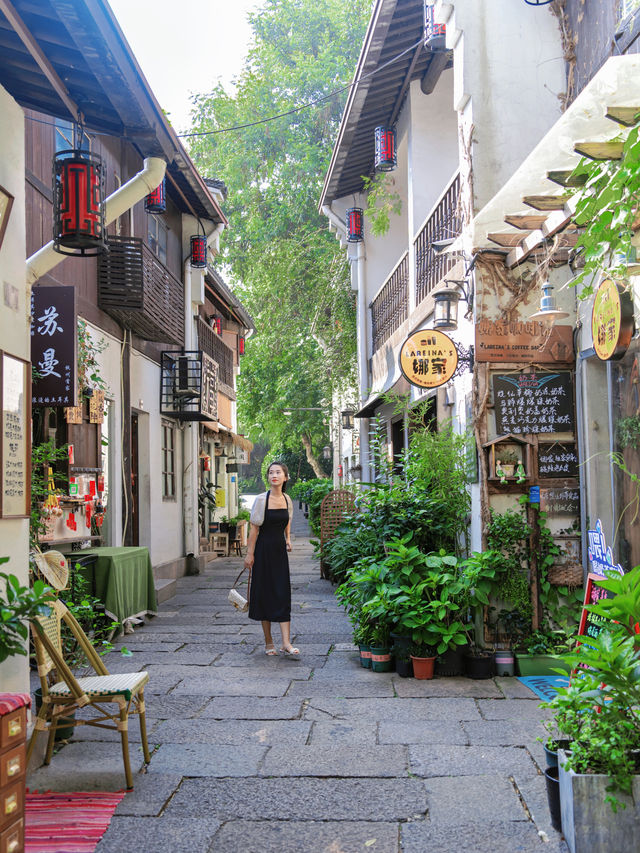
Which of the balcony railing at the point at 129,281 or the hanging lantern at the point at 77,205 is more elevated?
the balcony railing at the point at 129,281

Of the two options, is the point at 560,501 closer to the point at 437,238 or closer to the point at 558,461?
the point at 558,461

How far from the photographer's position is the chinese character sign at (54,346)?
24.2 ft

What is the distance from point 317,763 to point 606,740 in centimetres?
186

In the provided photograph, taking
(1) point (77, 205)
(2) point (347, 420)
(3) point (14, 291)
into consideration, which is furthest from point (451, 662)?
(2) point (347, 420)

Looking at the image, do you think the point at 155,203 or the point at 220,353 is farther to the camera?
the point at 220,353

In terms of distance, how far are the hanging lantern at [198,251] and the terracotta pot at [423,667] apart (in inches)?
Result: 417

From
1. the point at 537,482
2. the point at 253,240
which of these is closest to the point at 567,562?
the point at 537,482

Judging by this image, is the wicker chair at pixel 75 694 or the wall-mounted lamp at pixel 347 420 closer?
the wicker chair at pixel 75 694

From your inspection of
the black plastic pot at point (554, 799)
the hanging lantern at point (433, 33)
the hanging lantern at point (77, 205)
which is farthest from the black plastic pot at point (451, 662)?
the hanging lantern at point (433, 33)

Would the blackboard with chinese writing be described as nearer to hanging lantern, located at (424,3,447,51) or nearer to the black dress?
the black dress

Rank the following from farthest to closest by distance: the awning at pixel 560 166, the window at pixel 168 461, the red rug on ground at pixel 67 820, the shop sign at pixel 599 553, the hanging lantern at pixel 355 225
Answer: the hanging lantern at pixel 355 225, the window at pixel 168 461, the shop sign at pixel 599 553, the awning at pixel 560 166, the red rug on ground at pixel 67 820

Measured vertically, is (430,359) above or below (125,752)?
above

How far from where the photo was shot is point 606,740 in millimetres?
3389

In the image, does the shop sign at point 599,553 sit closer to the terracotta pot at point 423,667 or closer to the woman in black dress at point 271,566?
the terracotta pot at point 423,667
